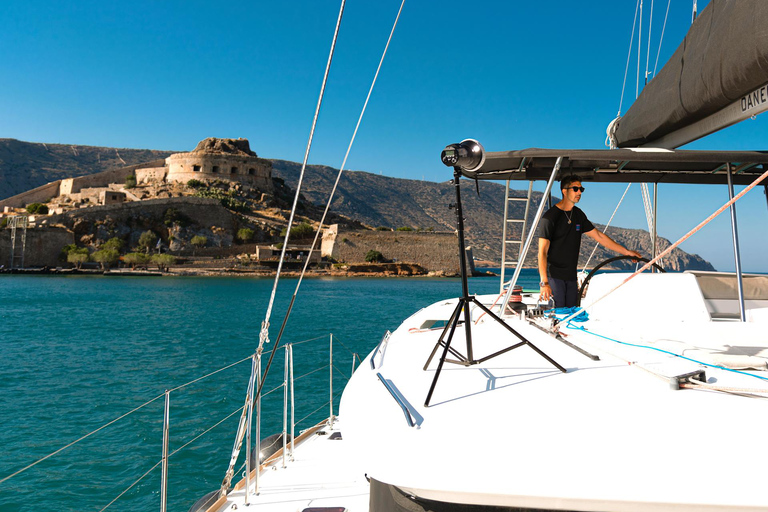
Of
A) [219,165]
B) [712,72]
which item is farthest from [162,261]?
[712,72]

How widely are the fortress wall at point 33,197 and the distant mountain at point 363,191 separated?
124 ft

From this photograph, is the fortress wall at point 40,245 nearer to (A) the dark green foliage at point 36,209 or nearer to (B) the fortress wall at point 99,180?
(A) the dark green foliage at point 36,209

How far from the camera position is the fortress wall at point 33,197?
5775 cm

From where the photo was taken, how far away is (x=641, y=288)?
3.12m

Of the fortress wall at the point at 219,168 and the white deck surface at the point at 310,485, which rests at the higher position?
the fortress wall at the point at 219,168

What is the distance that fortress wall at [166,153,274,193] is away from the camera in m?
64.7

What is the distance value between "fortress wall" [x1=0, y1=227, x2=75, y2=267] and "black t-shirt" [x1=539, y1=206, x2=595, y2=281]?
53439 mm

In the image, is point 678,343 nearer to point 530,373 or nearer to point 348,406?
point 530,373

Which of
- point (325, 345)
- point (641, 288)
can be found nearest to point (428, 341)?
point (641, 288)

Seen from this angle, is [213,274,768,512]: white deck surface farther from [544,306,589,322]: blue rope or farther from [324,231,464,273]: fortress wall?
[324,231,464,273]: fortress wall

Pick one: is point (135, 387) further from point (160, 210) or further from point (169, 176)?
point (169, 176)

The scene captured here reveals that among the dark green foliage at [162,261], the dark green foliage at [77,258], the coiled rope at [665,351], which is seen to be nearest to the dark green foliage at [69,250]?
the dark green foliage at [77,258]

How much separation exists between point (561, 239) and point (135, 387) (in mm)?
8673

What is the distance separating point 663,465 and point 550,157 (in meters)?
1.92
